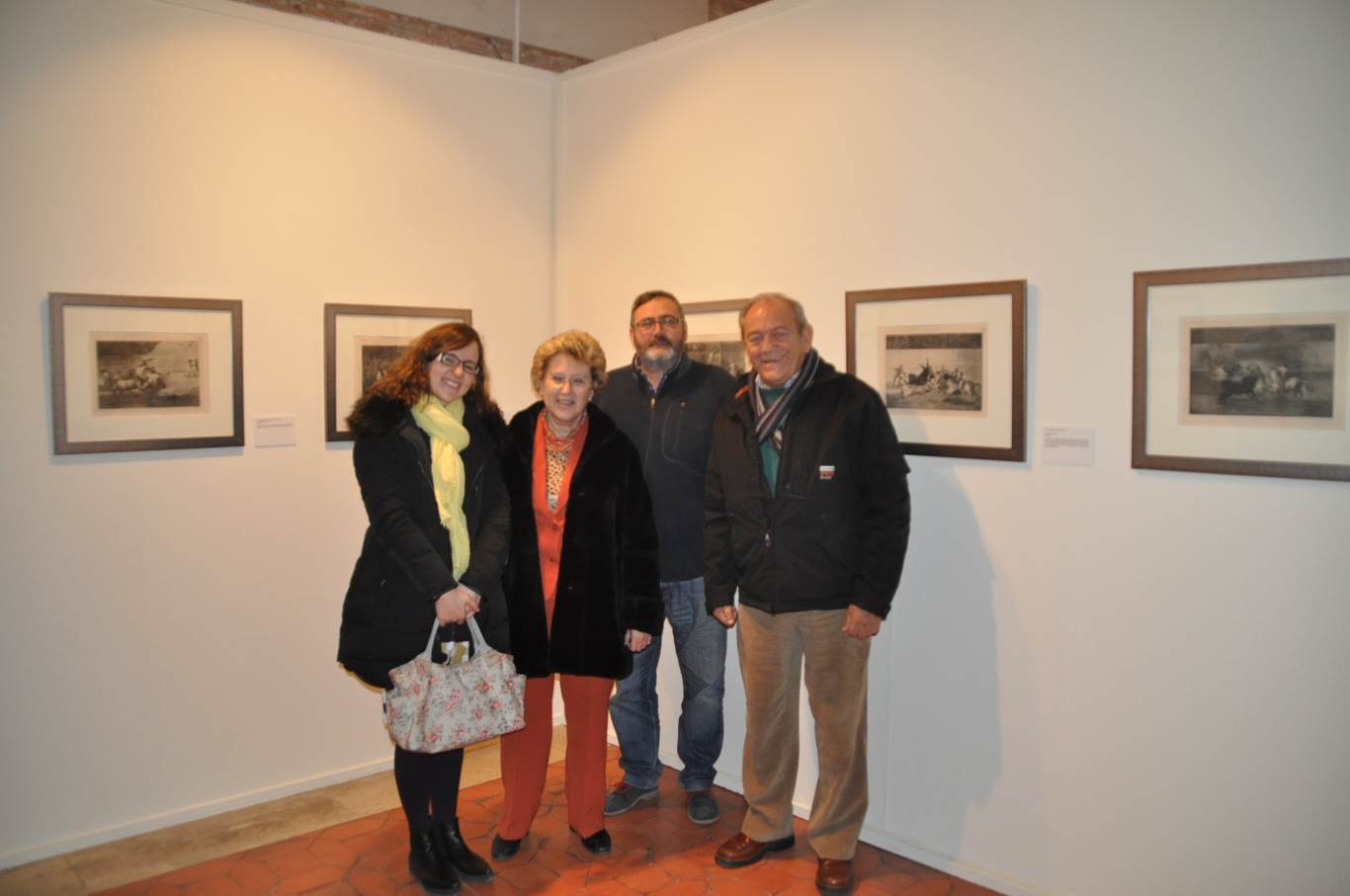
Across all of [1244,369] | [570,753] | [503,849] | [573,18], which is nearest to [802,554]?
[570,753]

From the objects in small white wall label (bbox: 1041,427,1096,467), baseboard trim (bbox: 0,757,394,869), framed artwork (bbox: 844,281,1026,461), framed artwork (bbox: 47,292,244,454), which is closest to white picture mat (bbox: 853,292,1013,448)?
framed artwork (bbox: 844,281,1026,461)

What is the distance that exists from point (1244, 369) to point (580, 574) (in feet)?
6.49

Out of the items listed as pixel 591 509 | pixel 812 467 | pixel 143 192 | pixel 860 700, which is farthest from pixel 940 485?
pixel 143 192

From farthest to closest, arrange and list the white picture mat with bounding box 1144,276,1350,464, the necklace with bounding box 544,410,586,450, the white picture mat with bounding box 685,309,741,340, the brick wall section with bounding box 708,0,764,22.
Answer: the brick wall section with bounding box 708,0,764,22 → the white picture mat with bounding box 685,309,741,340 → the necklace with bounding box 544,410,586,450 → the white picture mat with bounding box 1144,276,1350,464

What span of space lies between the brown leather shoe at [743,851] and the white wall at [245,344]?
1.65 metres

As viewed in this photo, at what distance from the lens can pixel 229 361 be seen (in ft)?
11.9

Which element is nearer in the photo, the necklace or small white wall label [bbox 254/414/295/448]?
the necklace

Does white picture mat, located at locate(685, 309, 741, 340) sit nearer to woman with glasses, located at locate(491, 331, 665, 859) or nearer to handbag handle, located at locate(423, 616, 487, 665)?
woman with glasses, located at locate(491, 331, 665, 859)

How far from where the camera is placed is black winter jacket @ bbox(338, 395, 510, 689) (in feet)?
9.31

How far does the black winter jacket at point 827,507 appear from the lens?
2926mm

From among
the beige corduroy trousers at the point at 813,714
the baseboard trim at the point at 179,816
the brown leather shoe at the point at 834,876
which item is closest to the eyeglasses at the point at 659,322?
the beige corduroy trousers at the point at 813,714

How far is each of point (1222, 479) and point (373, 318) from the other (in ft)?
10.1

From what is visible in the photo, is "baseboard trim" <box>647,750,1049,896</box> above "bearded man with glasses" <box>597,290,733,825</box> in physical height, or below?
below

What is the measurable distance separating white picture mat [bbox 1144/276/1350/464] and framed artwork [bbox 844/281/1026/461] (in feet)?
1.27
